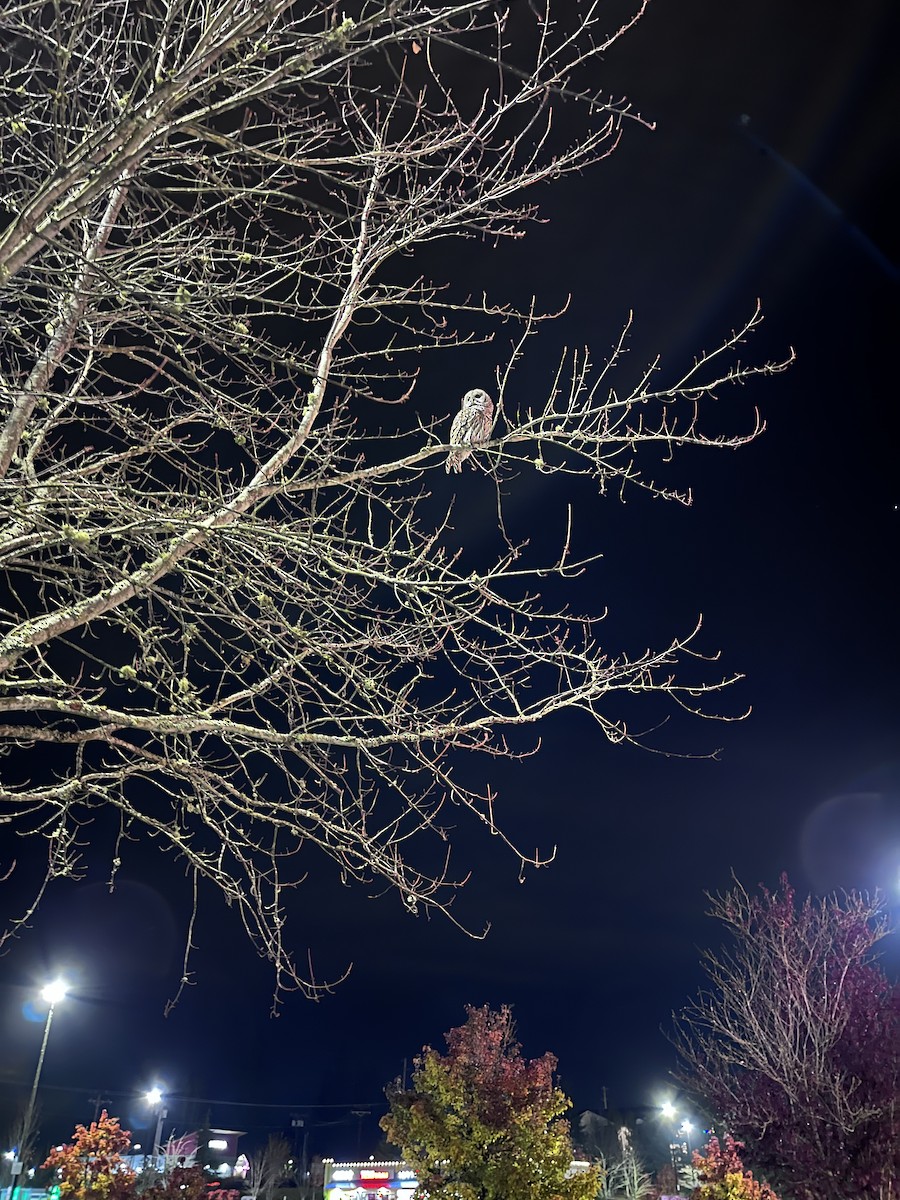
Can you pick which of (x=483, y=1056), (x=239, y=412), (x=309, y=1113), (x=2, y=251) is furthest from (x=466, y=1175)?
(x=309, y=1113)

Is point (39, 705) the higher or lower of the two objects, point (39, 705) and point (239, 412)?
the lower

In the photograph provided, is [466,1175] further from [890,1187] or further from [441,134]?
[441,134]

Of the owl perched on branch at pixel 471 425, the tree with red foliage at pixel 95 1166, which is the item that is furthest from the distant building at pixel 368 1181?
the owl perched on branch at pixel 471 425

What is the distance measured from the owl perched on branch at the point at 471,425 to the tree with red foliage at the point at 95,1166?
74.0 ft

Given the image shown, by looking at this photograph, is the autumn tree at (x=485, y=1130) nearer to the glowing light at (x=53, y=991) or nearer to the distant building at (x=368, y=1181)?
the glowing light at (x=53, y=991)

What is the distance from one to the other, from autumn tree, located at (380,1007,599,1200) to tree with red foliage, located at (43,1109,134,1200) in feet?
24.2

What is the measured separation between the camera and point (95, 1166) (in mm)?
21406

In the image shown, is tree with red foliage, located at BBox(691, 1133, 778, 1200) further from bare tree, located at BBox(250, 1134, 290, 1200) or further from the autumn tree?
bare tree, located at BBox(250, 1134, 290, 1200)

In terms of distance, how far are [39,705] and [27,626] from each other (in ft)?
1.44

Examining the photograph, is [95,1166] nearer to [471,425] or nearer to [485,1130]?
[485,1130]

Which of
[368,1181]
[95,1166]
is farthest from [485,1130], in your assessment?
[368,1181]

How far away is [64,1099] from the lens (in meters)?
61.9

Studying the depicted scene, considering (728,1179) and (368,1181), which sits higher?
(728,1179)

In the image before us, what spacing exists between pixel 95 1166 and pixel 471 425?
2458 centimetres
